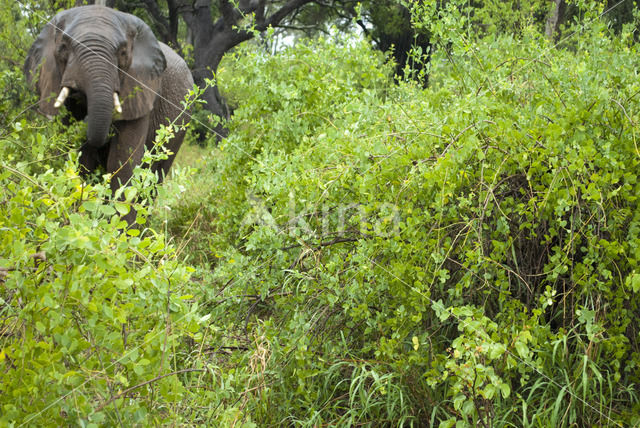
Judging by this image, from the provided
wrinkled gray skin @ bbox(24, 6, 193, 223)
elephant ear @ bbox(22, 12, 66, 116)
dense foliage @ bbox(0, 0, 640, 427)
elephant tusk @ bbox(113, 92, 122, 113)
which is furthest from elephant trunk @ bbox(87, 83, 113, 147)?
dense foliage @ bbox(0, 0, 640, 427)

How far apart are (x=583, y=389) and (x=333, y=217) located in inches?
53.8

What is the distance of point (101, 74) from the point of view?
5.85 metres

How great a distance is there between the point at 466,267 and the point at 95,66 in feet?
14.3

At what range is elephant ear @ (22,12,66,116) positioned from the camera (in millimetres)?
5945

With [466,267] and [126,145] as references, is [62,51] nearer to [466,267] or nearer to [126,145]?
[126,145]

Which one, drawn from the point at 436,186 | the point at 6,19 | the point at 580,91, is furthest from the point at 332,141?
the point at 6,19

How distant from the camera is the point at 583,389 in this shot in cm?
255

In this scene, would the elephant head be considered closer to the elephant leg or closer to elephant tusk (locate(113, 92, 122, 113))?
elephant tusk (locate(113, 92, 122, 113))

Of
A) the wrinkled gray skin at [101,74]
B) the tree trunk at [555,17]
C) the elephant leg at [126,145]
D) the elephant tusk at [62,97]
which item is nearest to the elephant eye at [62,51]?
the wrinkled gray skin at [101,74]

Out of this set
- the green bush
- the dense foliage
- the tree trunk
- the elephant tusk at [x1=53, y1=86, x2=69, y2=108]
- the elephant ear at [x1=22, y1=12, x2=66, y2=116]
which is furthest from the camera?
the tree trunk

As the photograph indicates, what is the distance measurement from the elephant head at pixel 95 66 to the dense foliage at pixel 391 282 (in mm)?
2856

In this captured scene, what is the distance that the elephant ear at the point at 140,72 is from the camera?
20.9 ft

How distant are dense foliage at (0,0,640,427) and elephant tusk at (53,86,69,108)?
3.00 m

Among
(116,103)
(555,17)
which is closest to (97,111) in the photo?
(116,103)
